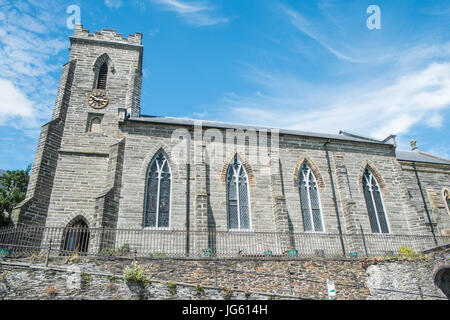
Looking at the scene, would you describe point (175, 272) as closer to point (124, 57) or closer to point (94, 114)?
point (94, 114)

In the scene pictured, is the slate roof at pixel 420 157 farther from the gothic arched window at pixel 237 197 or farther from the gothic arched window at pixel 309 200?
the gothic arched window at pixel 237 197

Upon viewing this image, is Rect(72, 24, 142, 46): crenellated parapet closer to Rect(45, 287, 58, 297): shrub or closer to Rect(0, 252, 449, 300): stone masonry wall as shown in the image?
Rect(0, 252, 449, 300): stone masonry wall

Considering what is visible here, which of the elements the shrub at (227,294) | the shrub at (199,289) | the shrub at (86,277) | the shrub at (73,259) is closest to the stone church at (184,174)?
the shrub at (73,259)

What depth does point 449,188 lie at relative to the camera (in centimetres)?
2375

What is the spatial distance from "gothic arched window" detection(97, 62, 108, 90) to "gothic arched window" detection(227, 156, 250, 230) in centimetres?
1061

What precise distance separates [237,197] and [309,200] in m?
4.54

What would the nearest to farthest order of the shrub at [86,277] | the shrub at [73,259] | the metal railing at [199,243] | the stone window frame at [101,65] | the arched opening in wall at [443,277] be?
the shrub at [86,277] < the shrub at [73,259] < the metal railing at [199,243] < the arched opening in wall at [443,277] < the stone window frame at [101,65]

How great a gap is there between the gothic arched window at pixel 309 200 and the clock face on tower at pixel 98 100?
13.4 m

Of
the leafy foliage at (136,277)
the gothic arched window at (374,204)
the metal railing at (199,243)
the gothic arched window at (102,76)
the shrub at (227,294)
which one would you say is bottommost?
the shrub at (227,294)

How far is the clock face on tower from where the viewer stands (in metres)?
19.7

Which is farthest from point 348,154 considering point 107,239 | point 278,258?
point 107,239

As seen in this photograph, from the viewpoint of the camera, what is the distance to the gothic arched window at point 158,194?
15.9 metres

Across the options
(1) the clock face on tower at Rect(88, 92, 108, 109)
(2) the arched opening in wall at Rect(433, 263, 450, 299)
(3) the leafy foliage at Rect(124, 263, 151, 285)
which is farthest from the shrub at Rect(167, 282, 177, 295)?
(1) the clock face on tower at Rect(88, 92, 108, 109)

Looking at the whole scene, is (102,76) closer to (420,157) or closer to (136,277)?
(136,277)
